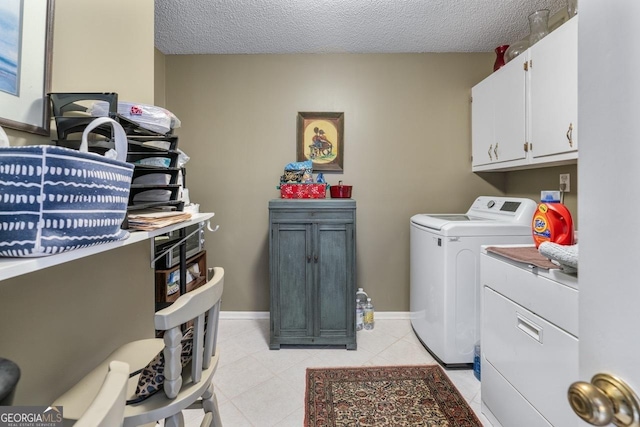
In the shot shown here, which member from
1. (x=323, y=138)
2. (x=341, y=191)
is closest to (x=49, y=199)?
(x=341, y=191)

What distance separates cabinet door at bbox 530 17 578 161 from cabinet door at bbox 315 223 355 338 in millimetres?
1380

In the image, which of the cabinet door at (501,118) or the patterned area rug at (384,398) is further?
the cabinet door at (501,118)

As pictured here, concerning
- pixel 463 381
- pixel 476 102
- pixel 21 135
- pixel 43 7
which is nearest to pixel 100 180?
pixel 21 135

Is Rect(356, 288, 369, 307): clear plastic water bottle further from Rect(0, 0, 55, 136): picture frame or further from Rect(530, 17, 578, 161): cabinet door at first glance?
Rect(0, 0, 55, 136): picture frame

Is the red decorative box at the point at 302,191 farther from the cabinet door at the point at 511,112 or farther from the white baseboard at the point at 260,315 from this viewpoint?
the cabinet door at the point at 511,112

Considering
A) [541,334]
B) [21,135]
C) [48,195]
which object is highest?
[21,135]

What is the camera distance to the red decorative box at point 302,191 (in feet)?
7.89

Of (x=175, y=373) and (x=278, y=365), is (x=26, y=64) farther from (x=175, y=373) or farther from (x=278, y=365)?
(x=278, y=365)

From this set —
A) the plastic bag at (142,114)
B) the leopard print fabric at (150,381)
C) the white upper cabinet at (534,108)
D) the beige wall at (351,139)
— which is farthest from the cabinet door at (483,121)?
the leopard print fabric at (150,381)

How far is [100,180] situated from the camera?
0.65m

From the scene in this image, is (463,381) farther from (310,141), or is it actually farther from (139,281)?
(310,141)

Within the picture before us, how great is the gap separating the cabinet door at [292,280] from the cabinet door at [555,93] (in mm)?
1674

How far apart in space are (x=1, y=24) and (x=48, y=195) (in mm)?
604

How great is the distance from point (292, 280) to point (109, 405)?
1872mm
